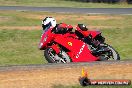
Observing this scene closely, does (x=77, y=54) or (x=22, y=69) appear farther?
(x=77, y=54)

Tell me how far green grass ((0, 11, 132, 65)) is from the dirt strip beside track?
4782mm

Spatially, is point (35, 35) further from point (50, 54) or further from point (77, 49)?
point (77, 49)

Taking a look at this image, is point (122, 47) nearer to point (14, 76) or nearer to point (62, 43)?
point (62, 43)

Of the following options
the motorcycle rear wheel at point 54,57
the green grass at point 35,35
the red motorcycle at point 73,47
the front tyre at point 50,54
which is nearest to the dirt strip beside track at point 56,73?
the red motorcycle at point 73,47

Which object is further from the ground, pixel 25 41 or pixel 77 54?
pixel 77 54

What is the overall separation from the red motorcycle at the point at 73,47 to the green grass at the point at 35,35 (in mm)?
2048

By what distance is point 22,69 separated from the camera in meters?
7.16

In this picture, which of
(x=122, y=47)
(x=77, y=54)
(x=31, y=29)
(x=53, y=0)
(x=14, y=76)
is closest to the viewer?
(x=14, y=76)

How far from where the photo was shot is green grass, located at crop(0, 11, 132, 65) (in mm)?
13144

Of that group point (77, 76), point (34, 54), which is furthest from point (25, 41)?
point (77, 76)

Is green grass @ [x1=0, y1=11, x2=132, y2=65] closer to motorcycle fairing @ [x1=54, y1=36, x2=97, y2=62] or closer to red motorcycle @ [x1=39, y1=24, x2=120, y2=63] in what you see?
red motorcycle @ [x1=39, y1=24, x2=120, y2=63]

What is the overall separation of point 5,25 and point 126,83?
15567 millimetres

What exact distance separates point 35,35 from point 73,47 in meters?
8.62

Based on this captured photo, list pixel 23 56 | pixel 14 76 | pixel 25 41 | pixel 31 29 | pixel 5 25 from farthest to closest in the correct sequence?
1. pixel 5 25
2. pixel 31 29
3. pixel 25 41
4. pixel 23 56
5. pixel 14 76
